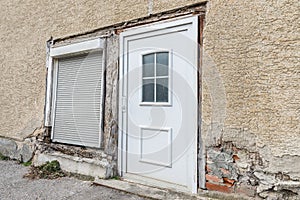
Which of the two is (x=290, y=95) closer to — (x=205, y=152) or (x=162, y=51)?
(x=205, y=152)

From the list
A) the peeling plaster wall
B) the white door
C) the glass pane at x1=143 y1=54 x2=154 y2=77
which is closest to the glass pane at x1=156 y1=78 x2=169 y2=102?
the white door

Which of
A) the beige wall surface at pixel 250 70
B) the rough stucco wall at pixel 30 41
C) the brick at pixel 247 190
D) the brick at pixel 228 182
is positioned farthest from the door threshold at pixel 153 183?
the rough stucco wall at pixel 30 41

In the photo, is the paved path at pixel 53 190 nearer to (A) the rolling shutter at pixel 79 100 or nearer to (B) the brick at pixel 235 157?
(A) the rolling shutter at pixel 79 100

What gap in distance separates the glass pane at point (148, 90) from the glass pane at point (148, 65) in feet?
0.32

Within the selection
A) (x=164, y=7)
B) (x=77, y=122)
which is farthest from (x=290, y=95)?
(x=77, y=122)

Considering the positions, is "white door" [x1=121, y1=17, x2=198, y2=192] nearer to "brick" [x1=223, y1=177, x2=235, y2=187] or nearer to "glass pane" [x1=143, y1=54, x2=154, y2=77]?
"glass pane" [x1=143, y1=54, x2=154, y2=77]

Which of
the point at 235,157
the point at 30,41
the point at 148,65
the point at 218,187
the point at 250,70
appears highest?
the point at 30,41

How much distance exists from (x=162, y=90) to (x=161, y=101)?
0.15 metres

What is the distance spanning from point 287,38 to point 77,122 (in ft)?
10.8

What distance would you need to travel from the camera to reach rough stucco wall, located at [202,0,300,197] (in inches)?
97.5

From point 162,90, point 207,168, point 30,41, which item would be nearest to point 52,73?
point 30,41

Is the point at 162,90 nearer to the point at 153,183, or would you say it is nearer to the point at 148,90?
the point at 148,90

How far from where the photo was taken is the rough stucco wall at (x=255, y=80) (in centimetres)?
248

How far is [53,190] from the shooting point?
3.50m
